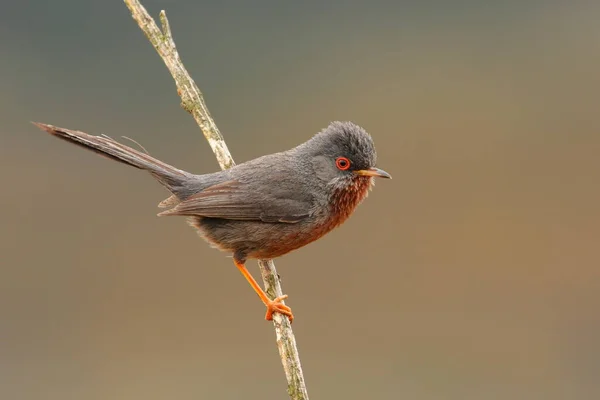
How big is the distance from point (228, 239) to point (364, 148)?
1052mm

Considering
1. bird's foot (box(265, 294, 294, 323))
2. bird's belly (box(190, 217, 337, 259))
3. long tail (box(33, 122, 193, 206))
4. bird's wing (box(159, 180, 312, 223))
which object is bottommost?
bird's foot (box(265, 294, 294, 323))

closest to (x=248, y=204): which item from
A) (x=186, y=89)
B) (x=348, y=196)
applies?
(x=348, y=196)

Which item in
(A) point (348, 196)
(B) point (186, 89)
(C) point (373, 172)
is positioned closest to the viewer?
(C) point (373, 172)

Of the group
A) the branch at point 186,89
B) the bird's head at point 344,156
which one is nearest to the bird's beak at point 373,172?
the bird's head at point 344,156

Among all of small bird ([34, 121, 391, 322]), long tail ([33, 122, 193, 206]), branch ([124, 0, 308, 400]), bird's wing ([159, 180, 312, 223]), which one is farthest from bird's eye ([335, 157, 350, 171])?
long tail ([33, 122, 193, 206])

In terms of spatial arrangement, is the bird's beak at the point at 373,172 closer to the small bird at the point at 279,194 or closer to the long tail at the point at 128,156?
the small bird at the point at 279,194

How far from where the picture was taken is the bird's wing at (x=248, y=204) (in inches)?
169

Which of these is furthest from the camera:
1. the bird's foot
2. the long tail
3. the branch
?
the branch

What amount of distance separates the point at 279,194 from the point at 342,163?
17.8 inches

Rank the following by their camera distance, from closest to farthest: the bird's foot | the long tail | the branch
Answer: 1. the long tail
2. the bird's foot
3. the branch

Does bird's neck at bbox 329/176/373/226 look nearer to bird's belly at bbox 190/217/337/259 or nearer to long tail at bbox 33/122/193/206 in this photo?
bird's belly at bbox 190/217/337/259

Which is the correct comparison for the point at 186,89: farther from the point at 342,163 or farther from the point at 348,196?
the point at 348,196

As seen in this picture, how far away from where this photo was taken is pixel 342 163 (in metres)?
4.25

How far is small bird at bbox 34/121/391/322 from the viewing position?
4.23 meters
